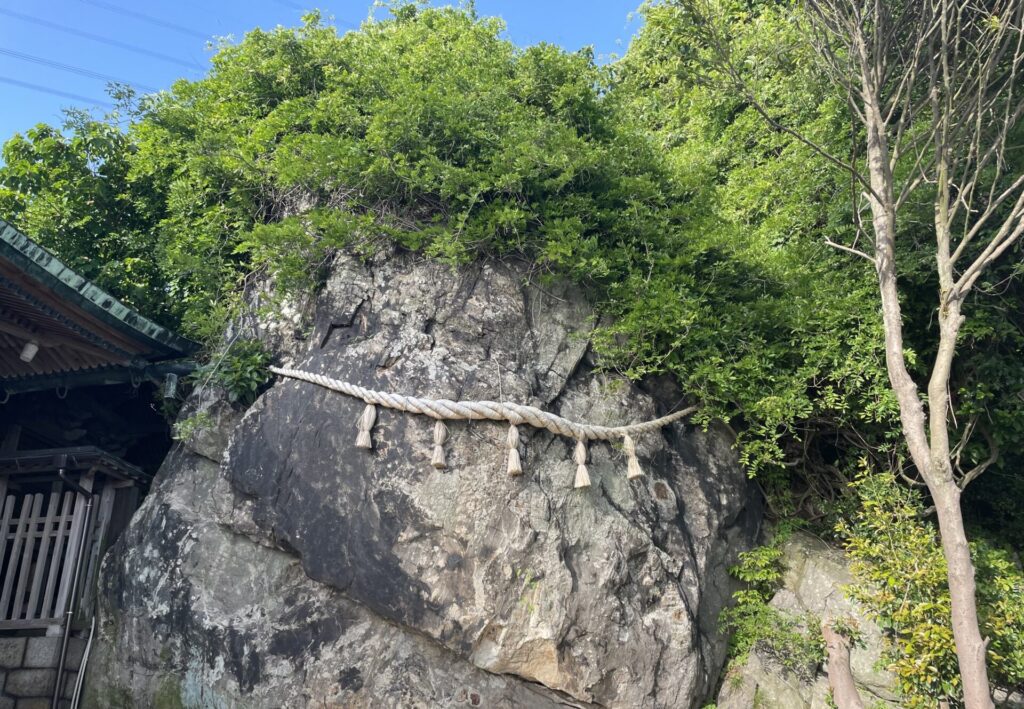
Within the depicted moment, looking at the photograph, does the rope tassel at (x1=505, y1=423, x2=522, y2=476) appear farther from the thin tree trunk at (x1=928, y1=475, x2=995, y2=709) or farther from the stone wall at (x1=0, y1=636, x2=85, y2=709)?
the stone wall at (x1=0, y1=636, x2=85, y2=709)

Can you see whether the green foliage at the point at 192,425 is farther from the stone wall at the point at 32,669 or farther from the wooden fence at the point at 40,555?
the stone wall at the point at 32,669

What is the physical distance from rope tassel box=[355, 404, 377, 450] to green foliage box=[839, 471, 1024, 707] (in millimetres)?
3926

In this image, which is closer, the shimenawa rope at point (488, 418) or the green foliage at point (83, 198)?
the shimenawa rope at point (488, 418)

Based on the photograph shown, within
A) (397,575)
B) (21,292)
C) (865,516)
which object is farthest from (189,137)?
(865,516)

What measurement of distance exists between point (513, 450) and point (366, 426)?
48.4 inches

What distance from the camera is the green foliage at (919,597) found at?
17.5ft

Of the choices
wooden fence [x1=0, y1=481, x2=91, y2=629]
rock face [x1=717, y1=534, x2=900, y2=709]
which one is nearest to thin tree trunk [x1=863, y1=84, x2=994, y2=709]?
rock face [x1=717, y1=534, x2=900, y2=709]

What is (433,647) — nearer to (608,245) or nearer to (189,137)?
(608,245)

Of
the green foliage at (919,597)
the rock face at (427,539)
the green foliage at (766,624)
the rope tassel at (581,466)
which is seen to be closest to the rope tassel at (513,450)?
the rock face at (427,539)

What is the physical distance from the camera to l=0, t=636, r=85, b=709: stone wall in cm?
684

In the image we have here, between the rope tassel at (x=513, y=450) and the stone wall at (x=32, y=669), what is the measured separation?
447 centimetres

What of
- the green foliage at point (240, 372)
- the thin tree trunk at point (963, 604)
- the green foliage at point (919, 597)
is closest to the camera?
the thin tree trunk at point (963, 604)

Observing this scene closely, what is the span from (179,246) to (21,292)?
219 cm

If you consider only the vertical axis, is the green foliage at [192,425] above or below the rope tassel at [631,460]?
above
